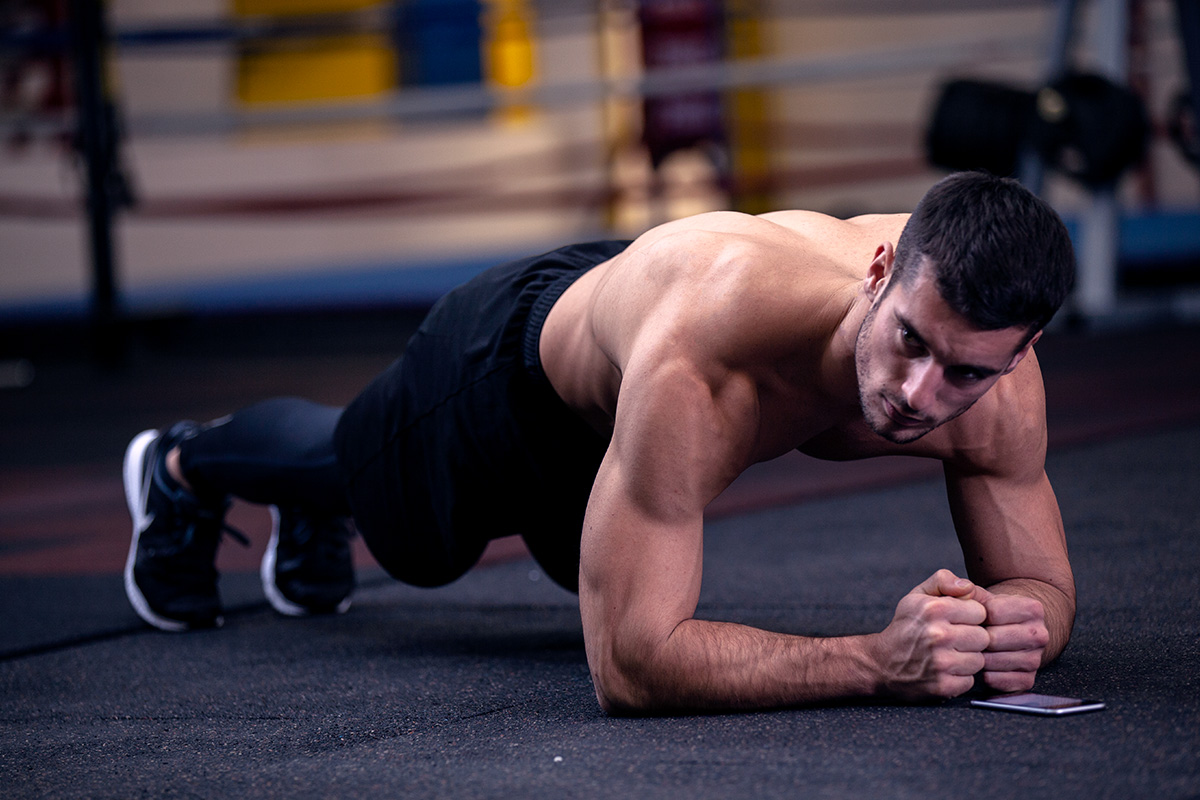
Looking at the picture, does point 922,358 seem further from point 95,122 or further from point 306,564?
point 95,122

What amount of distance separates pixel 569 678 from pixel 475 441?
305mm

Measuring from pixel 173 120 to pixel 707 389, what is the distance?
541 cm

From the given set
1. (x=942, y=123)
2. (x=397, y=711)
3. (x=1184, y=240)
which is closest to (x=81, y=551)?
(x=397, y=711)

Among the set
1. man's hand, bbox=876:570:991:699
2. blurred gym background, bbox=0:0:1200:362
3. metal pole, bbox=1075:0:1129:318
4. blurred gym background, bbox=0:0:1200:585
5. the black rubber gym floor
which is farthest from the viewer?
blurred gym background, bbox=0:0:1200:362

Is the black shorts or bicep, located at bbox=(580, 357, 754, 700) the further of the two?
the black shorts

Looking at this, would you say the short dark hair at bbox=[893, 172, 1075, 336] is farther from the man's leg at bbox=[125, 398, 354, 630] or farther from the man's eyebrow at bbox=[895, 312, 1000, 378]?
the man's leg at bbox=[125, 398, 354, 630]

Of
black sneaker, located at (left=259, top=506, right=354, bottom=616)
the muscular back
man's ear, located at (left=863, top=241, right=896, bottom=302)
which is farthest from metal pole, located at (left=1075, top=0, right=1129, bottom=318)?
man's ear, located at (left=863, top=241, right=896, bottom=302)

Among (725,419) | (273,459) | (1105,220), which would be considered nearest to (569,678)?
(725,419)

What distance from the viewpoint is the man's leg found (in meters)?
1.89

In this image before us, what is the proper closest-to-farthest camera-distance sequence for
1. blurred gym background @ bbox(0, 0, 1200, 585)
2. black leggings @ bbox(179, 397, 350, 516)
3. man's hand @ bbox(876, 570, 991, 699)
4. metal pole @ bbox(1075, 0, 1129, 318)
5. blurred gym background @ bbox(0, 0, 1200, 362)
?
man's hand @ bbox(876, 570, 991, 699) < black leggings @ bbox(179, 397, 350, 516) < metal pole @ bbox(1075, 0, 1129, 318) < blurred gym background @ bbox(0, 0, 1200, 585) < blurred gym background @ bbox(0, 0, 1200, 362)

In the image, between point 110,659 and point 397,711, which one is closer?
point 397,711

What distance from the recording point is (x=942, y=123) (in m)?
5.18

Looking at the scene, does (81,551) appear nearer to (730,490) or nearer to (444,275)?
(730,490)

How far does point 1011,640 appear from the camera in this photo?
1316mm
